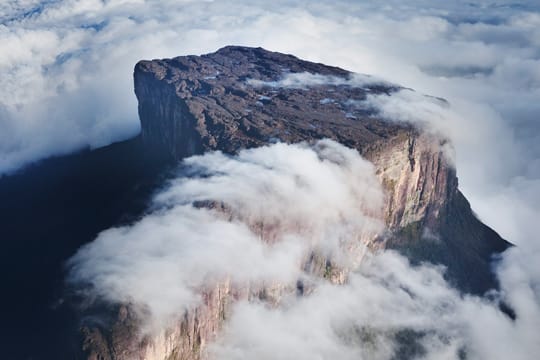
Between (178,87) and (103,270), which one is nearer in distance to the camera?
(103,270)

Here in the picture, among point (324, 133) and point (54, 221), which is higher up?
point (324, 133)

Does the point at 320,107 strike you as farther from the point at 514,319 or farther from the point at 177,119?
the point at 514,319

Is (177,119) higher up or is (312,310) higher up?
(177,119)

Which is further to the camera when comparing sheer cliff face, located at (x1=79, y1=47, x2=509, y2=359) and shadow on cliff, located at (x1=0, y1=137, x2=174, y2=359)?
sheer cliff face, located at (x1=79, y1=47, x2=509, y2=359)

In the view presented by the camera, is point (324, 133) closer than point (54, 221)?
Yes

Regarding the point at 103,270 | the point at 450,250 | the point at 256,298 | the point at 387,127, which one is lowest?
the point at 450,250

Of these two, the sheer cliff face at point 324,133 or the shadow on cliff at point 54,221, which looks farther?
the sheer cliff face at point 324,133

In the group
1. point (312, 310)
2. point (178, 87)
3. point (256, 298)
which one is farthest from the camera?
point (178, 87)

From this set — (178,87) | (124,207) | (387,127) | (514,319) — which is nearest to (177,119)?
(178,87)
